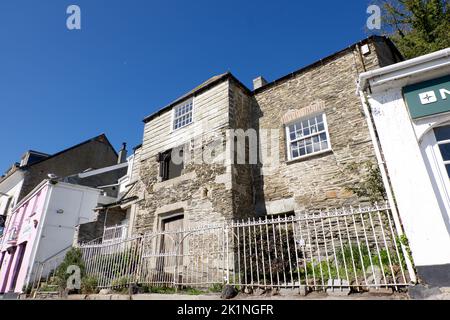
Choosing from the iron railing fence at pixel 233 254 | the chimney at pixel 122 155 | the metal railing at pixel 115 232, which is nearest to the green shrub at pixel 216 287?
the iron railing fence at pixel 233 254

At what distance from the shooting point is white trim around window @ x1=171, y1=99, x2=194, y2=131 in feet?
40.0

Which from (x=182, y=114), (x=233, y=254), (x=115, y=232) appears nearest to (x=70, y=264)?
(x=115, y=232)

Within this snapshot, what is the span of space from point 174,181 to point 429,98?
337 inches

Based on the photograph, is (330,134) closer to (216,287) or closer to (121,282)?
(216,287)

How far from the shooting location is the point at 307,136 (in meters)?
9.75

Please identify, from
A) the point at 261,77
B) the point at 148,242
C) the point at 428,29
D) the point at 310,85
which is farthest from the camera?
the point at 261,77

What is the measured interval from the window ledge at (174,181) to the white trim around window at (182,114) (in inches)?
96.5

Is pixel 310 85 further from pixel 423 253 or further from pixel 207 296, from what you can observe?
pixel 207 296

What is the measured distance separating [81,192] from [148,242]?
851cm

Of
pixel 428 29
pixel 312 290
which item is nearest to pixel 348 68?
pixel 428 29

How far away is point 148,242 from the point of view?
9.55 m

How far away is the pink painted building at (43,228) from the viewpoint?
43.5ft

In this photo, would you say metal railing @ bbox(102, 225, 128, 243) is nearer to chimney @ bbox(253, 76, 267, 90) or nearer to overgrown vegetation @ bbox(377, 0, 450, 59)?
chimney @ bbox(253, 76, 267, 90)

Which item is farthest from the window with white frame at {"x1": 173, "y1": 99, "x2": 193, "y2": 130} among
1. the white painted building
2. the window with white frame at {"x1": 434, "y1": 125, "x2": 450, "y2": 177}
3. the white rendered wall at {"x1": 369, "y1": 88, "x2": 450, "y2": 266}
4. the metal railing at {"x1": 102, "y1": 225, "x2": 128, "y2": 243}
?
the window with white frame at {"x1": 434, "y1": 125, "x2": 450, "y2": 177}
